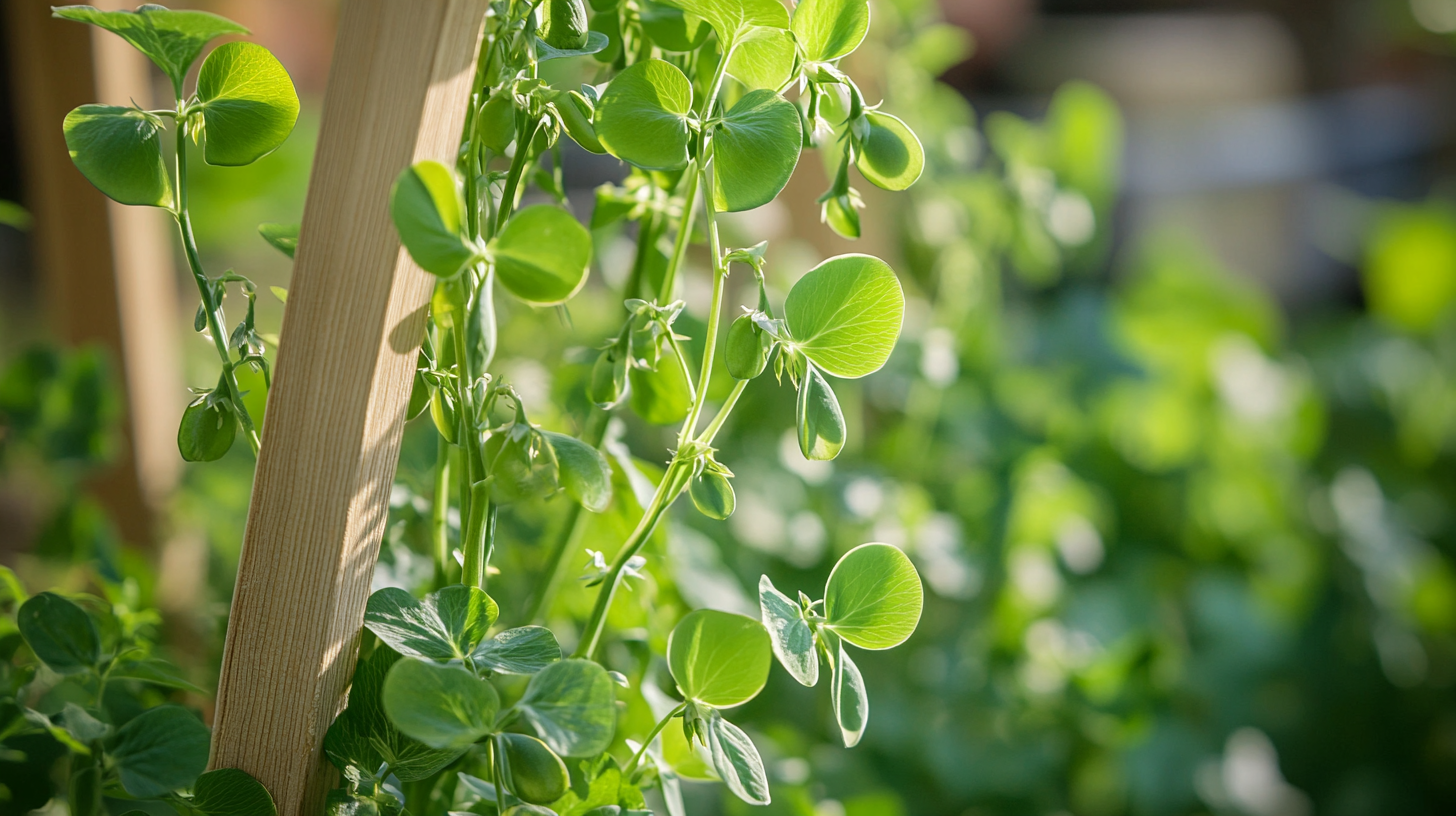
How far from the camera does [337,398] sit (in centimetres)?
23

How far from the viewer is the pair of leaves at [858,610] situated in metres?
0.24

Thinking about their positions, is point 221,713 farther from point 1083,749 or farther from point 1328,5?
point 1328,5

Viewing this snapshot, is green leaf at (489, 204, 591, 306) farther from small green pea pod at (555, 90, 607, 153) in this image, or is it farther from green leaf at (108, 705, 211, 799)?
green leaf at (108, 705, 211, 799)

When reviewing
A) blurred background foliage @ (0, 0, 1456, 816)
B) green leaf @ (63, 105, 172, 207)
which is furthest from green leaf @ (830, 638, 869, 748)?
green leaf @ (63, 105, 172, 207)

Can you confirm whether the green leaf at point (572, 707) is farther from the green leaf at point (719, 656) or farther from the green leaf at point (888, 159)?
the green leaf at point (888, 159)

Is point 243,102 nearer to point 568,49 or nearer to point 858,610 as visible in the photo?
point 568,49

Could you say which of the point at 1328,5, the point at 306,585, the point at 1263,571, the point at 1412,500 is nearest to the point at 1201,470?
the point at 1263,571

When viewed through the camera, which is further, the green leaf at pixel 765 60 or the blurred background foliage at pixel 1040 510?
the blurred background foliage at pixel 1040 510

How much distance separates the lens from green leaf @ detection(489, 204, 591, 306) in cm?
20

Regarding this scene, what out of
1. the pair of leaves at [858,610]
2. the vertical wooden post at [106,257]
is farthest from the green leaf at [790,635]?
the vertical wooden post at [106,257]

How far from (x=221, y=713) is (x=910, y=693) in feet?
1.40

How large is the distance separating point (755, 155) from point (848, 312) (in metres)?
0.04

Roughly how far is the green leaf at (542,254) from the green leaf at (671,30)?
0.08m

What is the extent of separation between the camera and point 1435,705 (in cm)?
80
